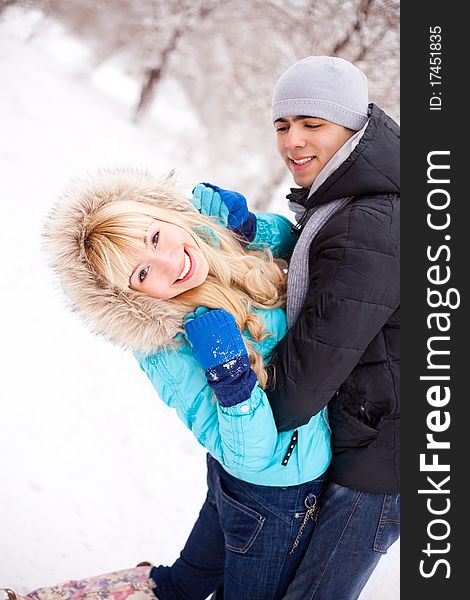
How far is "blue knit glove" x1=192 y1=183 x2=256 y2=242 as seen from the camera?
6.31 ft

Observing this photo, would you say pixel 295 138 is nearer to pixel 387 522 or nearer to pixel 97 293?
pixel 97 293

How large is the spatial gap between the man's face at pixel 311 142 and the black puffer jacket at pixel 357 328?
0.37 ft

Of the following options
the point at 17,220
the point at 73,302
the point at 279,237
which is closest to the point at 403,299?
the point at 279,237

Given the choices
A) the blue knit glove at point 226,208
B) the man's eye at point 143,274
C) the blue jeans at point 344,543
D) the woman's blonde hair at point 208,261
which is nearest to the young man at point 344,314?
the blue jeans at point 344,543

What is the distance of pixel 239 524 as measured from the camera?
170 cm

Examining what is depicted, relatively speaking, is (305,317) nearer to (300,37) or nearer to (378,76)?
(378,76)

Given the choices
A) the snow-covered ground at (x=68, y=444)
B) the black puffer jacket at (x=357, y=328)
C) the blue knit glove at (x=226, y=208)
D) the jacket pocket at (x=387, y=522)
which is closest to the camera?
the black puffer jacket at (x=357, y=328)

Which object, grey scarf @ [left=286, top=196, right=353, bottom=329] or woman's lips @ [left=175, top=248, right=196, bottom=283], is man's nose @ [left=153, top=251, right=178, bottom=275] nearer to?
woman's lips @ [left=175, top=248, right=196, bottom=283]

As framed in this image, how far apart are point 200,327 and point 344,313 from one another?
0.40m

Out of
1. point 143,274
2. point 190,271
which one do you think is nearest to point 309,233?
point 190,271

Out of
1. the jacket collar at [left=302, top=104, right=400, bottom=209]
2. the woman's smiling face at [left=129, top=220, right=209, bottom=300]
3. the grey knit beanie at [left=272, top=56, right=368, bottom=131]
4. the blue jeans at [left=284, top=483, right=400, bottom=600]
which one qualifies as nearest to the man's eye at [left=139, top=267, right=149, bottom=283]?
the woman's smiling face at [left=129, top=220, right=209, bottom=300]

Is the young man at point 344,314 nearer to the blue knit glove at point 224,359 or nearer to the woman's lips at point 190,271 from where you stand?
the blue knit glove at point 224,359

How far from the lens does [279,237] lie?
2051mm

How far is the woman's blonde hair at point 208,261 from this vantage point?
157 cm
